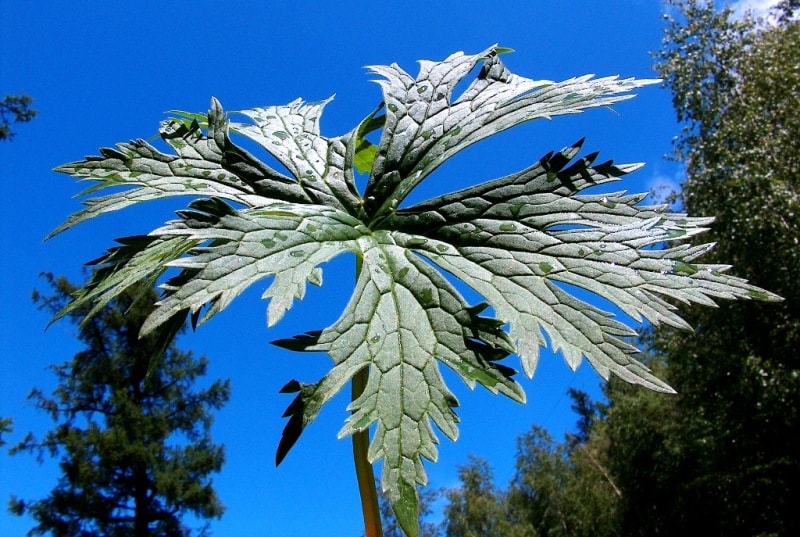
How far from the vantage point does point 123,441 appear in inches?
811

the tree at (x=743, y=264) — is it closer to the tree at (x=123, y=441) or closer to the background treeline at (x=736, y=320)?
the background treeline at (x=736, y=320)

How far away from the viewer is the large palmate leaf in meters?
1.02

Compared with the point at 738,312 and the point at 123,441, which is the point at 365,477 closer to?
the point at 738,312

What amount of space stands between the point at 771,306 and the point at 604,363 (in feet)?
44.7

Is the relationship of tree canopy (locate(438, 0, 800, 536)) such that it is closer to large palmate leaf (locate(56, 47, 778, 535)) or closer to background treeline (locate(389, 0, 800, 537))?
background treeline (locate(389, 0, 800, 537))

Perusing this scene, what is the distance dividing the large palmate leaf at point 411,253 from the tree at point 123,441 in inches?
781

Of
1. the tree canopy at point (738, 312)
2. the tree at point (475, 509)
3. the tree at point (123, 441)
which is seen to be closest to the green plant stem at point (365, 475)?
the tree canopy at point (738, 312)

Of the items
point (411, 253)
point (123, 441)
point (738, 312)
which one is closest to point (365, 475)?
point (411, 253)

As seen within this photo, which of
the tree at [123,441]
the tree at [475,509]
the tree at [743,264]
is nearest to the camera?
the tree at [743,264]

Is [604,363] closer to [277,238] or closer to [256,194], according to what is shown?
[277,238]

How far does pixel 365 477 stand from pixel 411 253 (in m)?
0.39

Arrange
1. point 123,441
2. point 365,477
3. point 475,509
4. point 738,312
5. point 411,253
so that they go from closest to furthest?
point 365,477 → point 411,253 → point 738,312 → point 123,441 → point 475,509

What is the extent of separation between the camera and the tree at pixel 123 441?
2072 centimetres

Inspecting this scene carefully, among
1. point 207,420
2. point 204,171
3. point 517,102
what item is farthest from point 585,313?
point 207,420
